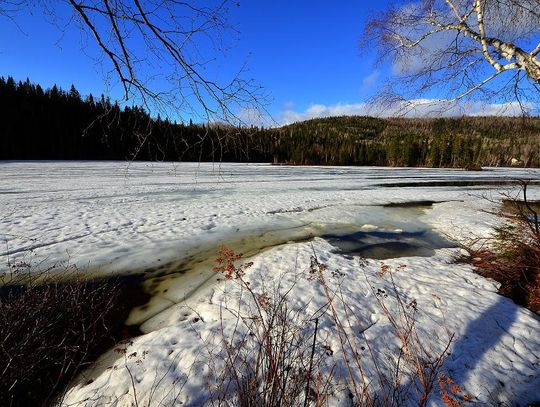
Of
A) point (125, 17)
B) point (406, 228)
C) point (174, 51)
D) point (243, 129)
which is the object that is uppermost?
point (125, 17)

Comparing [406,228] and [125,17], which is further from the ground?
[125,17]

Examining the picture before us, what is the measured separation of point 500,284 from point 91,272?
7841mm

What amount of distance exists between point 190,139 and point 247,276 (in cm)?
335

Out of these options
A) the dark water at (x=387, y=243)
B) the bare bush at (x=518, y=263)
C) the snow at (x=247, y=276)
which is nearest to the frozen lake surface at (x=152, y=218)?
the snow at (x=247, y=276)

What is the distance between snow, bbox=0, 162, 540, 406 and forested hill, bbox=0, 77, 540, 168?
0.66 meters

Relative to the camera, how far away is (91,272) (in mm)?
5746

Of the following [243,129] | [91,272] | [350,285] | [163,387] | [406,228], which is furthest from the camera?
[406,228]

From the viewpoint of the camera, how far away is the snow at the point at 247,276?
314cm

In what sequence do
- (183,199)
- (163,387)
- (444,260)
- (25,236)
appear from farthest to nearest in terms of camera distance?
(183,199), (25,236), (444,260), (163,387)

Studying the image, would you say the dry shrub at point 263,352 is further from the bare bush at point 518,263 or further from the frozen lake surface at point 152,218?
the bare bush at point 518,263

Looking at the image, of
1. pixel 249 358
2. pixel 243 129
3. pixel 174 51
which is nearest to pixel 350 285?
pixel 249 358

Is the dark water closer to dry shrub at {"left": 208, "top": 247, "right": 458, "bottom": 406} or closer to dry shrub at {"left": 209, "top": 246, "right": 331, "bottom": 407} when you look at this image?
dry shrub at {"left": 208, "top": 247, "right": 458, "bottom": 406}

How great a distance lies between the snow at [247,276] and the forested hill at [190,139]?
0.66 m

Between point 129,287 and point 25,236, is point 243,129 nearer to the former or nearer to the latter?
point 129,287
